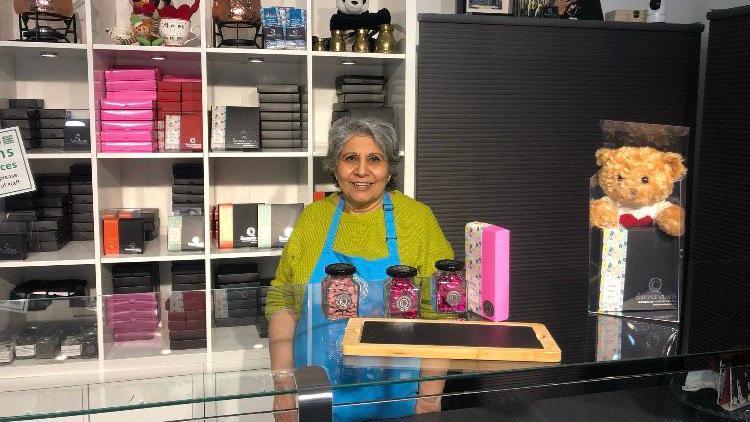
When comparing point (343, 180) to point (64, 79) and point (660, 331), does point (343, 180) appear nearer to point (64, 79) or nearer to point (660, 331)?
point (660, 331)

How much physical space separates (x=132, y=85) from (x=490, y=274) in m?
2.25

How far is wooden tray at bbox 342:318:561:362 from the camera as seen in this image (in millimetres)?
1085

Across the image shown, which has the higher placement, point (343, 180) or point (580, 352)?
point (343, 180)

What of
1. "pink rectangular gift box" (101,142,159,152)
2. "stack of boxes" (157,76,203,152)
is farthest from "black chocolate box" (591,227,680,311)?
"pink rectangular gift box" (101,142,159,152)

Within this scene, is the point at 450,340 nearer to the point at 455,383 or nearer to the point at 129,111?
the point at 455,383

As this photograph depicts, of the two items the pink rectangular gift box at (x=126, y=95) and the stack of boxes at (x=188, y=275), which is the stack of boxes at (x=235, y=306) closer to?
the stack of boxes at (x=188, y=275)

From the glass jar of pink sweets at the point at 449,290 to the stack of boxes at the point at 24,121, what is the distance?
2.26 metres

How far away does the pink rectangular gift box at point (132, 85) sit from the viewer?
2.95 m

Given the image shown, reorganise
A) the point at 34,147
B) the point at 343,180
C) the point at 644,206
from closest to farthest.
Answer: the point at 644,206 < the point at 343,180 < the point at 34,147

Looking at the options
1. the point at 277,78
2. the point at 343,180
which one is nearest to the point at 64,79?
the point at 277,78

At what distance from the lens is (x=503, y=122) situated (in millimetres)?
3062

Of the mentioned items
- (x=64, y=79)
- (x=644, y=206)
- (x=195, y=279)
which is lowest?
(x=195, y=279)

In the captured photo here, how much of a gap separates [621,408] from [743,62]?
7.47 feet

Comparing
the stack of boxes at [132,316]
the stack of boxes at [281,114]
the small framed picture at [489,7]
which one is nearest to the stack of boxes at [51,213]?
the stack of boxes at [281,114]
